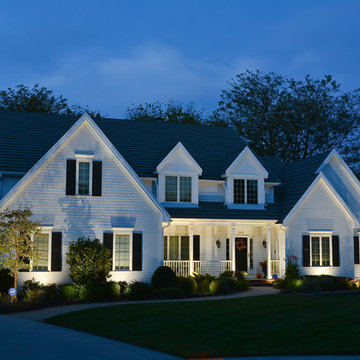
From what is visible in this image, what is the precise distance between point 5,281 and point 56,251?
283 centimetres

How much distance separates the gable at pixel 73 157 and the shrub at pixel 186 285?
119 inches

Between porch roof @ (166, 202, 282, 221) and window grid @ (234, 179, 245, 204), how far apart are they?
0.70 metres

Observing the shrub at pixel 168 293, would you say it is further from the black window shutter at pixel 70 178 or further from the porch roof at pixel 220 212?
the black window shutter at pixel 70 178

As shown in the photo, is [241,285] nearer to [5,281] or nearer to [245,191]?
[245,191]

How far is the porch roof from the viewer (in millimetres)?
30414

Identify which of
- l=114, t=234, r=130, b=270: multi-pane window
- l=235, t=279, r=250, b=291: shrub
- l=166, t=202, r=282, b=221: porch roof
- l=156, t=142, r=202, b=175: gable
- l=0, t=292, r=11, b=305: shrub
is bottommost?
l=0, t=292, r=11, b=305: shrub

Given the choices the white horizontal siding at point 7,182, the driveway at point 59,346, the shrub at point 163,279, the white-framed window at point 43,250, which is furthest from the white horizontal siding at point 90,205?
the driveway at point 59,346

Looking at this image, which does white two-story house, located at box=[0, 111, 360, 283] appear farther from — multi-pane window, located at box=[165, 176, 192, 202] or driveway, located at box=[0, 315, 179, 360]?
driveway, located at box=[0, 315, 179, 360]

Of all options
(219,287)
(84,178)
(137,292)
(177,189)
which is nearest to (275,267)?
(219,287)

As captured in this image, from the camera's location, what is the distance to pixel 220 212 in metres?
31.2

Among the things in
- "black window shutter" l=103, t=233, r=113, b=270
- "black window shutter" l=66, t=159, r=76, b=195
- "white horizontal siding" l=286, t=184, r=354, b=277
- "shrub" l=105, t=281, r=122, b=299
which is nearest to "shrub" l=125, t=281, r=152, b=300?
"shrub" l=105, t=281, r=122, b=299

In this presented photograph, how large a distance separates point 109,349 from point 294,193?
21242 mm

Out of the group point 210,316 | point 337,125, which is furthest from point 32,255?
point 337,125

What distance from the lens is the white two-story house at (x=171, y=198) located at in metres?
27.0
